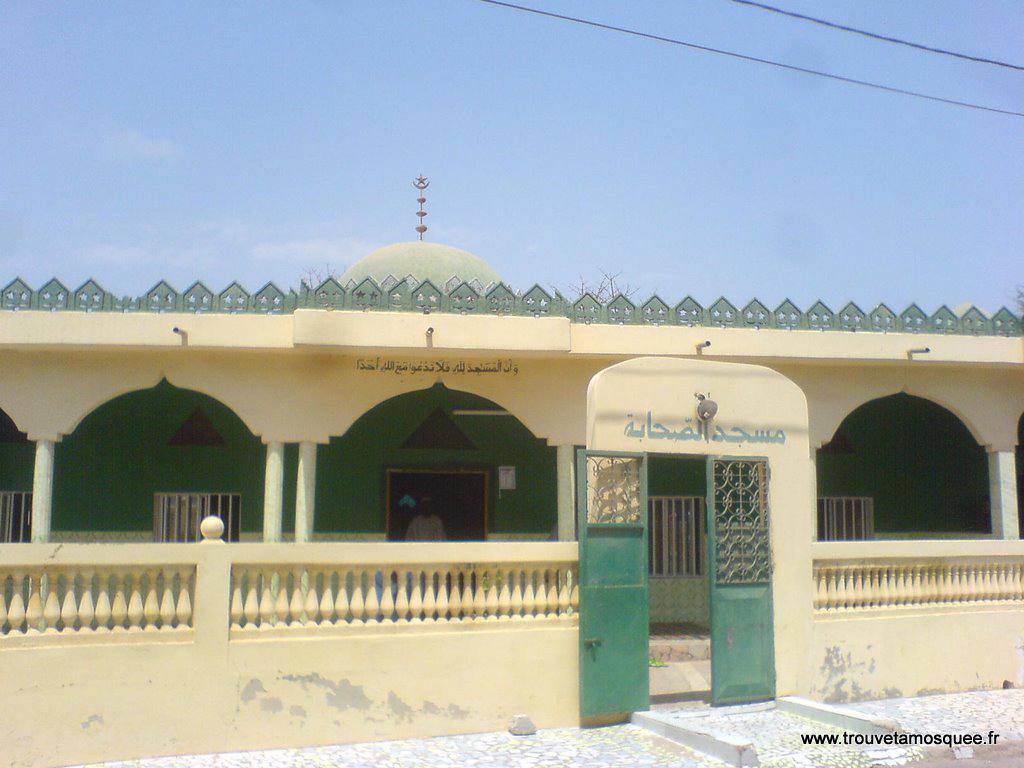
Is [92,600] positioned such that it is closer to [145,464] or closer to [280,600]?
[280,600]

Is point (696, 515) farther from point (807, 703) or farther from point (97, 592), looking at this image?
point (97, 592)

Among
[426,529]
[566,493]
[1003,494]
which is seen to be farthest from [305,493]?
[1003,494]


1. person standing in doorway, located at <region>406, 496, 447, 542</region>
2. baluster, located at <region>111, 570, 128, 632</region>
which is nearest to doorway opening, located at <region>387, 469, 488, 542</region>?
person standing in doorway, located at <region>406, 496, 447, 542</region>

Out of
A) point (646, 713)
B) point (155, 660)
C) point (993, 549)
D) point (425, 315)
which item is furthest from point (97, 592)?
point (993, 549)

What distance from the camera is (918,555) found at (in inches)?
309

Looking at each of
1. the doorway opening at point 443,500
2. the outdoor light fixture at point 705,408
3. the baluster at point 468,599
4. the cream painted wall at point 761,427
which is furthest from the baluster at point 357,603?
the doorway opening at point 443,500

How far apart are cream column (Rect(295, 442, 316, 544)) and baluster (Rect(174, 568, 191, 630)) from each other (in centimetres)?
375

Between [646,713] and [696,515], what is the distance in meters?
5.55

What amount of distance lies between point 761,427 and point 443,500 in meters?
6.02

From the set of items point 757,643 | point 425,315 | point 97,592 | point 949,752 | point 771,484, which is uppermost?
point 425,315

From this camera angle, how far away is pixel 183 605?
5766 mm

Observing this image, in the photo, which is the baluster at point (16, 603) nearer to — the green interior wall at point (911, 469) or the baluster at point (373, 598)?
the baluster at point (373, 598)

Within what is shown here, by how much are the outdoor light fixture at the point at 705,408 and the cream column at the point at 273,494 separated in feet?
14.9

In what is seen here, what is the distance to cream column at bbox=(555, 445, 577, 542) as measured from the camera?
9.83m
